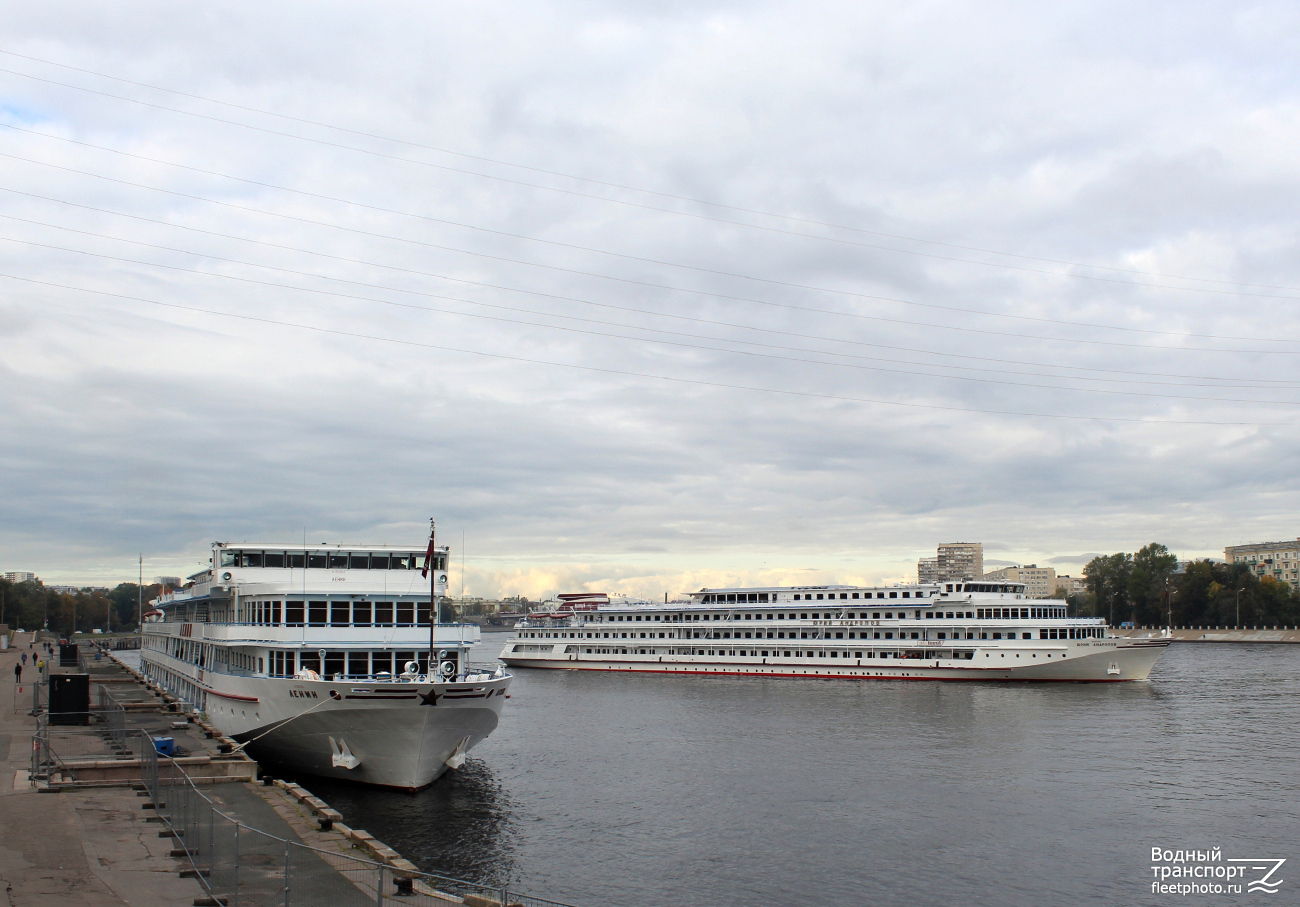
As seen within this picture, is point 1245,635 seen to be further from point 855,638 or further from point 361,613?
point 361,613

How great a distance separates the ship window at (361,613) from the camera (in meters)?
40.8

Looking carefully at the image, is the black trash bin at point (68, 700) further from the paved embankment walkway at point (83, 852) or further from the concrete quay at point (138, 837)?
the paved embankment walkway at point (83, 852)

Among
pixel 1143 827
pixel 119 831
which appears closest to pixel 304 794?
pixel 119 831

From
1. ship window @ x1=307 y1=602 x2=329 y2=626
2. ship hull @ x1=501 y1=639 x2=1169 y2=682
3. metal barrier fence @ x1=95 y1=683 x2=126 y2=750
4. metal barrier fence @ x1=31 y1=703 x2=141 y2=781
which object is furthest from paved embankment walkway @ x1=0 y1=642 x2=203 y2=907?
ship hull @ x1=501 y1=639 x2=1169 y2=682

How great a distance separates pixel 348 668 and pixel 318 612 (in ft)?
9.94

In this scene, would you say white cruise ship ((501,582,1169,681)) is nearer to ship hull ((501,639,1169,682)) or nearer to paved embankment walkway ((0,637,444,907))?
ship hull ((501,639,1169,682))

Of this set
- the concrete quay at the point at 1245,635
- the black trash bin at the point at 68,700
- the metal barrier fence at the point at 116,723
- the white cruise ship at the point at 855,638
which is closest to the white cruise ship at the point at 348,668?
the metal barrier fence at the point at 116,723

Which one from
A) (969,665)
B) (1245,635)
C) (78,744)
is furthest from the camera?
(1245,635)

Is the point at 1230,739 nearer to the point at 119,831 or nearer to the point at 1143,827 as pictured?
the point at 1143,827

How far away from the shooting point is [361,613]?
134 feet

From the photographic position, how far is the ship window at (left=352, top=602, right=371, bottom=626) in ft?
134

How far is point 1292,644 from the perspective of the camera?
179375 millimetres

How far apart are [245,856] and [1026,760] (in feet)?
131

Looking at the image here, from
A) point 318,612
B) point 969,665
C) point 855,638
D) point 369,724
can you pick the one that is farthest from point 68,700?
point 969,665
